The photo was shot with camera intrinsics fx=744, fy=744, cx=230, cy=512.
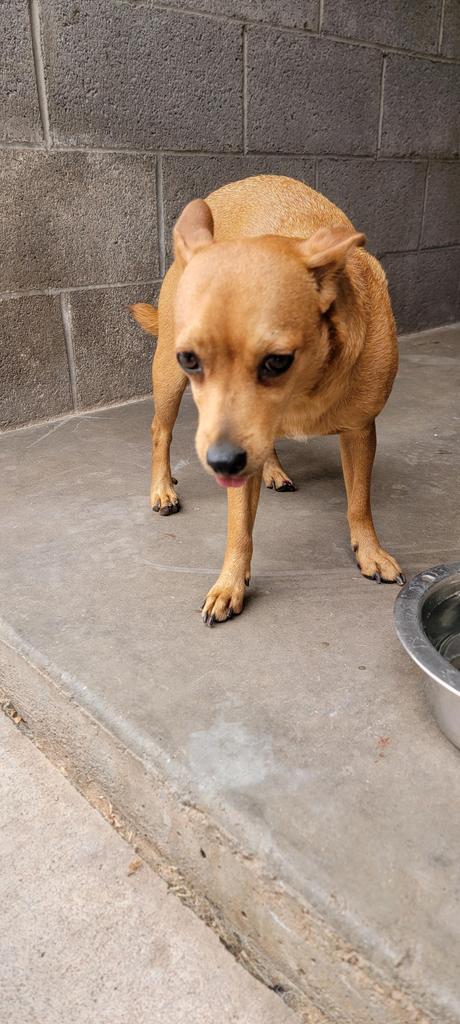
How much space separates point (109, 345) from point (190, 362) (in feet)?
7.53

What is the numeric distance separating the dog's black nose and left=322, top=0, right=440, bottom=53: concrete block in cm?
381

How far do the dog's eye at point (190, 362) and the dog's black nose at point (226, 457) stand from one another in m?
0.21

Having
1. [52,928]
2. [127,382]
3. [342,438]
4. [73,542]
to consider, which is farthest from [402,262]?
[52,928]

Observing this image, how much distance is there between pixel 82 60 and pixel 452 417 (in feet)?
7.83

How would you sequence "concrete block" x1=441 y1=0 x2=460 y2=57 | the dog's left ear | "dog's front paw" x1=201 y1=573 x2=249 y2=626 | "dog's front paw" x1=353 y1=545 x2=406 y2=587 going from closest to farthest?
1. the dog's left ear
2. "dog's front paw" x1=201 y1=573 x2=249 y2=626
3. "dog's front paw" x1=353 y1=545 x2=406 y2=587
4. "concrete block" x1=441 y1=0 x2=460 y2=57

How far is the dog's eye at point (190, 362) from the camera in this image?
1.67 m

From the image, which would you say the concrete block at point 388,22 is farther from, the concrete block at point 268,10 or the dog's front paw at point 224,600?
the dog's front paw at point 224,600

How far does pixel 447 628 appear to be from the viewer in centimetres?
190

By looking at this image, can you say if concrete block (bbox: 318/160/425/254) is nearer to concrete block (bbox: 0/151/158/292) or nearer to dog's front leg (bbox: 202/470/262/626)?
concrete block (bbox: 0/151/158/292)

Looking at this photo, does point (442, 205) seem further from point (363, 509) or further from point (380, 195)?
point (363, 509)

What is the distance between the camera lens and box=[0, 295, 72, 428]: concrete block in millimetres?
3443

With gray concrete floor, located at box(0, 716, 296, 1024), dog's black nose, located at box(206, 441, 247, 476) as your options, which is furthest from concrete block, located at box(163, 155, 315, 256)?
gray concrete floor, located at box(0, 716, 296, 1024)

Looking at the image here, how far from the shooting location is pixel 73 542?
2490 mm

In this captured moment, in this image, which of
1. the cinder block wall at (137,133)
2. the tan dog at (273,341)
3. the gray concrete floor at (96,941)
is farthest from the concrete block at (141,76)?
the gray concrete floor at (96,941)
